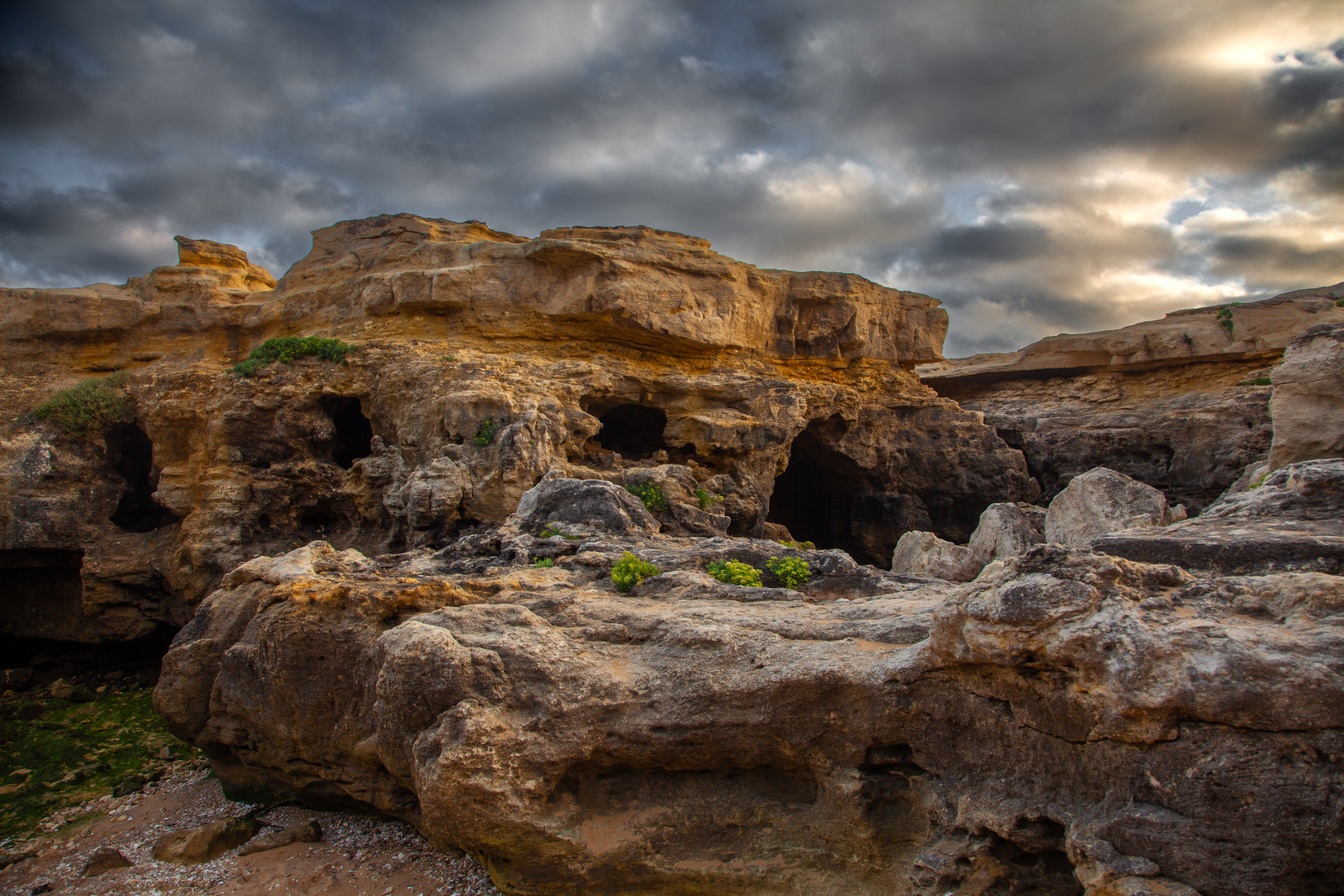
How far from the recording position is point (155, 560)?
47.1ft

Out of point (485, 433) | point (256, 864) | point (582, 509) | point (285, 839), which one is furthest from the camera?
point (485, 433)

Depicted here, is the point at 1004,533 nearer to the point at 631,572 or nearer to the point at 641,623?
the point at 631,572

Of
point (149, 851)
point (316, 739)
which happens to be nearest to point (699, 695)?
point (316, 739)

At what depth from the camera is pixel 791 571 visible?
731 centimetres

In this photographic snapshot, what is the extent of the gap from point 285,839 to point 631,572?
4176 mm

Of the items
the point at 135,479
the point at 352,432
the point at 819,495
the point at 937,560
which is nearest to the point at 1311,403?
the point at 937,560

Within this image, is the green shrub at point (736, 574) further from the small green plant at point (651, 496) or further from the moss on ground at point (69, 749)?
the moss on ground at point (69, 749)

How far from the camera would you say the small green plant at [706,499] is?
40.5 feet

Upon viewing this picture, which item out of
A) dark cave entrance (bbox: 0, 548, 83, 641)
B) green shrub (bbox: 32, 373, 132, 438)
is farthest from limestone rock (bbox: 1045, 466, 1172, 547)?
dark cave entrance (bbox: 0, 548, 83, 641)

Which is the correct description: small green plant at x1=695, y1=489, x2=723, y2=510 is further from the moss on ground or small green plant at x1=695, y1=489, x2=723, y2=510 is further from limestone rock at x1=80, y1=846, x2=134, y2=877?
limestone rock at x1=80, y1=846, x2=134, y2=877

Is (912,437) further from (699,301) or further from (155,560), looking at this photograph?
(155,560)

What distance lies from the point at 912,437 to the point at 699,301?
7136mm

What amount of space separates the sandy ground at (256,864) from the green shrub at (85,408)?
387 inches

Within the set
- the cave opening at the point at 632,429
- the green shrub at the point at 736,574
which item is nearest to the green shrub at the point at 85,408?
the cave opening at the point at 632,429
